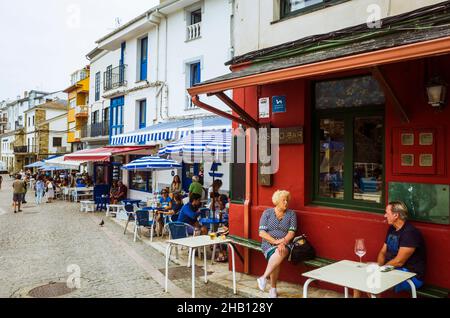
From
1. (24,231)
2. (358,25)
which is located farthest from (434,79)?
(24,231)

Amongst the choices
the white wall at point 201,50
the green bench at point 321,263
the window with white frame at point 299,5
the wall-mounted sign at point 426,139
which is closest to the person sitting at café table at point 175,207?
the green bench at point 321,263

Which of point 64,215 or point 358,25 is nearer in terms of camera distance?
point 358,25

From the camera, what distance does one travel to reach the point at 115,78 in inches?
862

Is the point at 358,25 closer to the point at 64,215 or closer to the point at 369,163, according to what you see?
the point at 369,163

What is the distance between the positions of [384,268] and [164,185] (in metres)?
13.8

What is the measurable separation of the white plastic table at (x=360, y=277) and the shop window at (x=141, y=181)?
1542 cm

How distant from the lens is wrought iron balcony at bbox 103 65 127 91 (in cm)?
2095

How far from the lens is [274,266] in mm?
5281

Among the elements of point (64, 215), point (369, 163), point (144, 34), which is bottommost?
point (64, 215)

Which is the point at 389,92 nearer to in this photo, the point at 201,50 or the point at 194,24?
the point at 201,50

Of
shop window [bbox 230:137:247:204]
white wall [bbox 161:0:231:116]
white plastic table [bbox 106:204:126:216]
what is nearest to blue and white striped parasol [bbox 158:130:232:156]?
shop window [bbox 230:137:247:204]

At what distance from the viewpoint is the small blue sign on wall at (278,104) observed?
6.23 metres
